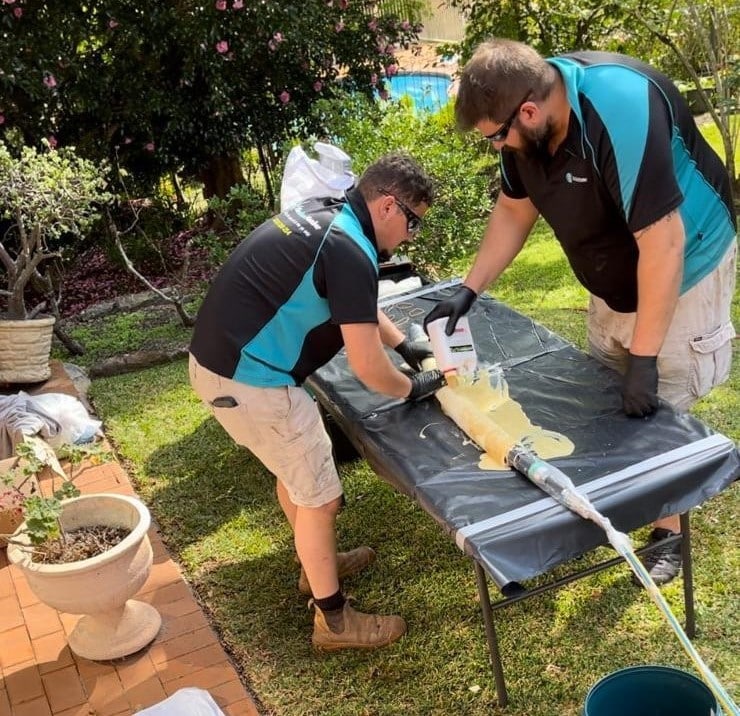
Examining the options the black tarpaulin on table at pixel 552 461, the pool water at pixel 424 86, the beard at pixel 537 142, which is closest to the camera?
the black tarpaulin on table at pixel 552 461

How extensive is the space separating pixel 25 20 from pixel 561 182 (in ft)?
17.5

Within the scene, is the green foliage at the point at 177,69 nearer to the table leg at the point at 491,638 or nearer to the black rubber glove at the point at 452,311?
the black rubber glove at the point at 452,311

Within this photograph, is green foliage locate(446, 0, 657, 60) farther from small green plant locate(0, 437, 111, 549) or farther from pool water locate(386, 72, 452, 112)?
small green plant locate(0, 437, 111, 549)

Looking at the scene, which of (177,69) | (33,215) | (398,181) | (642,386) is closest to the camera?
(398,181)

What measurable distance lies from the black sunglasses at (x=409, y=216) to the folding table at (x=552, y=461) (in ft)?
2.06

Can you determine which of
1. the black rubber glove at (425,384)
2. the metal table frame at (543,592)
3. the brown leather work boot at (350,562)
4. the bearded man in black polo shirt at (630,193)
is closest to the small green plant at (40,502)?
the brown leather work boot at (350,562)

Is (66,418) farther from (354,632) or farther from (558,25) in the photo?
(558,25)

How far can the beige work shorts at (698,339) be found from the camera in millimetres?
2314

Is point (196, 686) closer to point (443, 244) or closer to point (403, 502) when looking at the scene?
point (403, 502)

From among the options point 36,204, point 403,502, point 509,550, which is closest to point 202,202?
point 36,204

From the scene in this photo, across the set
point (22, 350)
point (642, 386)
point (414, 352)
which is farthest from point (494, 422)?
point (22, 350)

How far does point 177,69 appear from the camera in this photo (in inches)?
262

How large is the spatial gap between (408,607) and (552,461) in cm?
89

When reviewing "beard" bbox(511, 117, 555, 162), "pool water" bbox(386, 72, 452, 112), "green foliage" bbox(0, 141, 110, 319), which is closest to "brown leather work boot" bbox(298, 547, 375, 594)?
"beard" bbox(511, 117, 555, 162)
